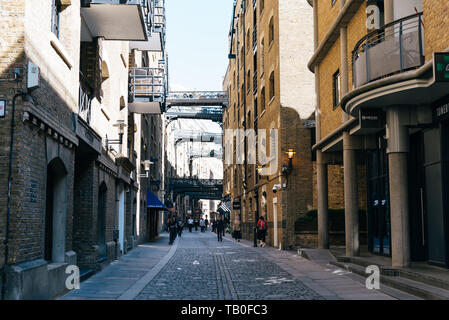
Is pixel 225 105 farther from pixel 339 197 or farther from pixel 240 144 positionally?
pixel 339 197

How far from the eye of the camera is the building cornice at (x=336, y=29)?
628 inches

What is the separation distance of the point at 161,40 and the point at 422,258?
50.1 feet

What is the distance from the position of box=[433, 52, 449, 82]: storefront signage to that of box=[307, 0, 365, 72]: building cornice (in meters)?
6.40

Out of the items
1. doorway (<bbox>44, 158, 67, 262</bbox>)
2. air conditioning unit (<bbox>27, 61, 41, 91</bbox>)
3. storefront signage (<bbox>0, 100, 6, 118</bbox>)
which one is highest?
air conditioning unit (<bbox>27, 61, 41, 91</bbox>)

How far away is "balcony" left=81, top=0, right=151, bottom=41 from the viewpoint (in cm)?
1338

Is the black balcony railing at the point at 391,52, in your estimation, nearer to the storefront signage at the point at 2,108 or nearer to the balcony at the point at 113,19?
the balcony at the point at 113,19

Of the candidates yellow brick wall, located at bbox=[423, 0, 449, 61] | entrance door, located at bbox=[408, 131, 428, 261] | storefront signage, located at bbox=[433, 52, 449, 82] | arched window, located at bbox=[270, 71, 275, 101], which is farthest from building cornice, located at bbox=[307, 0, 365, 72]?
arched window, located at bbox=[270, 71, 275, 101]

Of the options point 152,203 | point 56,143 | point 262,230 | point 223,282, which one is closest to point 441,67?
point 223,282

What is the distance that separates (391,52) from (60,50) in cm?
748

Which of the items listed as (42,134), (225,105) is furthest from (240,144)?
(42,134)

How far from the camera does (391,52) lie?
489 inches

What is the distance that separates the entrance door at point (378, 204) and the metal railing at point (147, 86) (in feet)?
29.9

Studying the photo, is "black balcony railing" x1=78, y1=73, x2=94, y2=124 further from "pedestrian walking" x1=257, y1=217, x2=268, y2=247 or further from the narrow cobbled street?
"pedestrian walking" x1=257, y1=217, x2=268, y2=247

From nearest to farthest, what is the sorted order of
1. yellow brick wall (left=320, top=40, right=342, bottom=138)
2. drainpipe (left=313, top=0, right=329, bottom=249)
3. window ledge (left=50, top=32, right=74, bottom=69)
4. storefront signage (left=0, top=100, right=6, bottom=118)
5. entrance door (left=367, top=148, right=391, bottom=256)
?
storefront signage (left=0, top=100, right=6, bottom=118) < window ledge (left=50, top=32, right=74, bottom=69) < entrance door (left=367, top=148, right=391, bottom=256) < yellow brick wall (left=320, top=40, right=342, bottom=138) < drainpipe (left=313, top=0, right=329, bottom=249)
